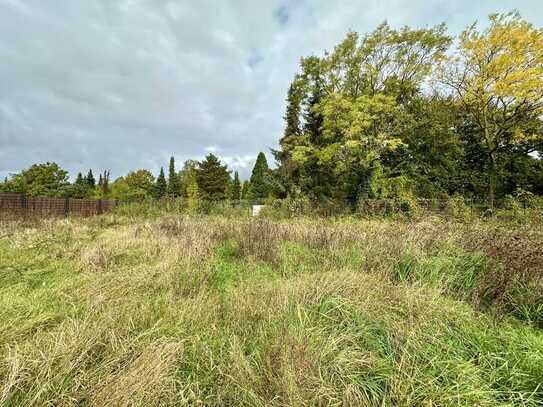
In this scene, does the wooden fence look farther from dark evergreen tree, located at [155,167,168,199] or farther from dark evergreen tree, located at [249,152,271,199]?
dark evergreen tree, located at [155,167,168,199]

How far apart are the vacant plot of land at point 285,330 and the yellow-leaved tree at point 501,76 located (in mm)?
10843

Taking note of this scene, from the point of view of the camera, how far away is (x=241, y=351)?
1.53 m

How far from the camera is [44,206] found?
12562 mm

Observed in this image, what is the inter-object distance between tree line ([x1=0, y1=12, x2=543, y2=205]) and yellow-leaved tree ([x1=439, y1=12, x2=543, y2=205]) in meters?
0.04

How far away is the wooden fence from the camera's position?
1105cm

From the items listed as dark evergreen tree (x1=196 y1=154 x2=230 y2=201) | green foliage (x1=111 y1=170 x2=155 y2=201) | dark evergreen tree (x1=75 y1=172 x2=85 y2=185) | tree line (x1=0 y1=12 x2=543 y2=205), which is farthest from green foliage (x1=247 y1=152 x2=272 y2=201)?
dark evergreen tree (x1=75 y1=172 x2=85 y2=185)

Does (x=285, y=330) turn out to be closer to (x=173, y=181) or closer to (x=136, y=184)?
(x=173, y=181)

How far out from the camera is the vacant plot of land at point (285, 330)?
130cm

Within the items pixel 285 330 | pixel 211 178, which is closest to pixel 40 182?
pixel 211 178

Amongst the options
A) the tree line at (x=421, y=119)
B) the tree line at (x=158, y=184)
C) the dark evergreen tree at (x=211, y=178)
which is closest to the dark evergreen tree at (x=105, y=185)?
the tree line at (x=158, y=184)

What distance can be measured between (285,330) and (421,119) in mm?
15614

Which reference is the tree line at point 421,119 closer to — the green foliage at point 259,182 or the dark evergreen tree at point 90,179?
the green foliage at point 259,182

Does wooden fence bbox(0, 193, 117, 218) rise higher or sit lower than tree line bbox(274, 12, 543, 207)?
lower

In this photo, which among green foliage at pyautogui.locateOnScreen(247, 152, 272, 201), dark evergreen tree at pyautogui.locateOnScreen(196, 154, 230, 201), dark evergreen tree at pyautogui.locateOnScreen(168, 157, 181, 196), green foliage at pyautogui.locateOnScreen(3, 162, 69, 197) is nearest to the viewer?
green foliage at pyautogui.locateOnScreen(3, 162, 69, 197)
